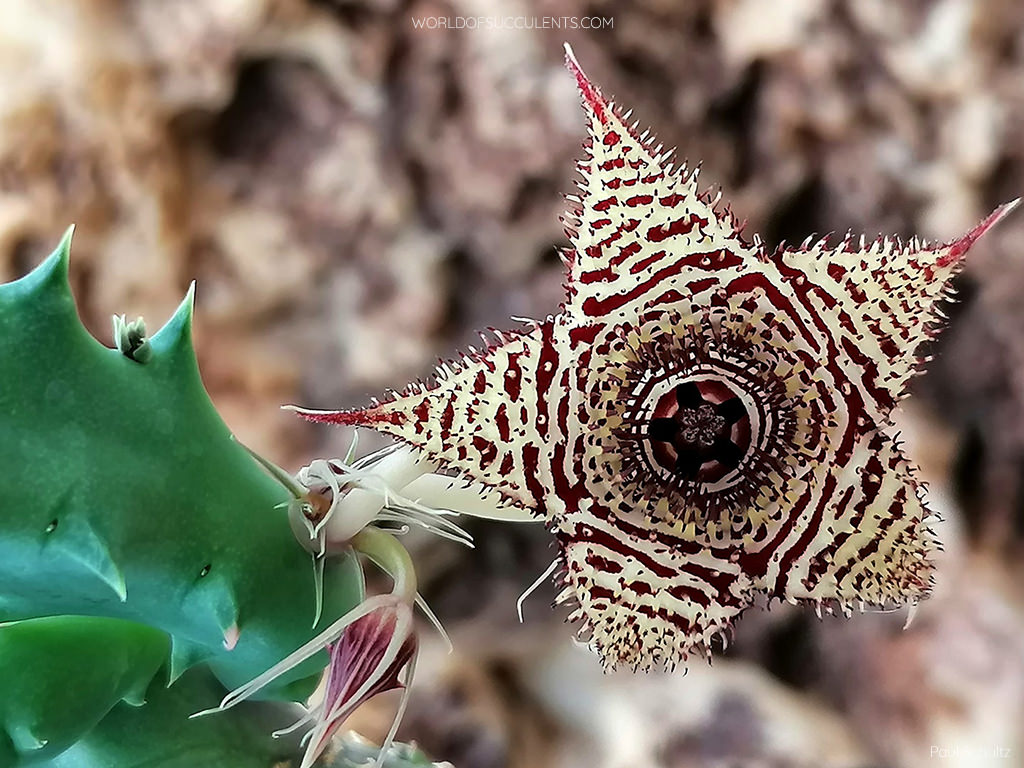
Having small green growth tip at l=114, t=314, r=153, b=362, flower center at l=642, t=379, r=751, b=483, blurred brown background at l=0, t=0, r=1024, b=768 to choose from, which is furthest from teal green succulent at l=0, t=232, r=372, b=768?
blurred brown background at l=0, t=0, r=1024, b=768

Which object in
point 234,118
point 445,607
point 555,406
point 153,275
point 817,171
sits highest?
point 817,171

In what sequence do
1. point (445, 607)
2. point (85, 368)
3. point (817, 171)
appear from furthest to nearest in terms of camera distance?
point (445, 607) < point (817, 171) < point (85, 368)

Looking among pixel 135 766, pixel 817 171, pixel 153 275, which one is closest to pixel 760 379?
pixel 135 766

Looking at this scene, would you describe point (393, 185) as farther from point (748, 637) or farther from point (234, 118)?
point (748, 637)

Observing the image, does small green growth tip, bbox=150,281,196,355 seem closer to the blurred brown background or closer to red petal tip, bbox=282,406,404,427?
red petal tip, bbox=282,406,404,427

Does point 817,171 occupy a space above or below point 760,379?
above

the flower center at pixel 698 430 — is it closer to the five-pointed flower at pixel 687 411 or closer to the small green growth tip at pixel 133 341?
the five-pointed flower at pixel 687 411

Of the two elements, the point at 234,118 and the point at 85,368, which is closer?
the point at 85,368

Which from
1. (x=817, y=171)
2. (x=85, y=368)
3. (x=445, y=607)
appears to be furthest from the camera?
(x=445, y=607)
